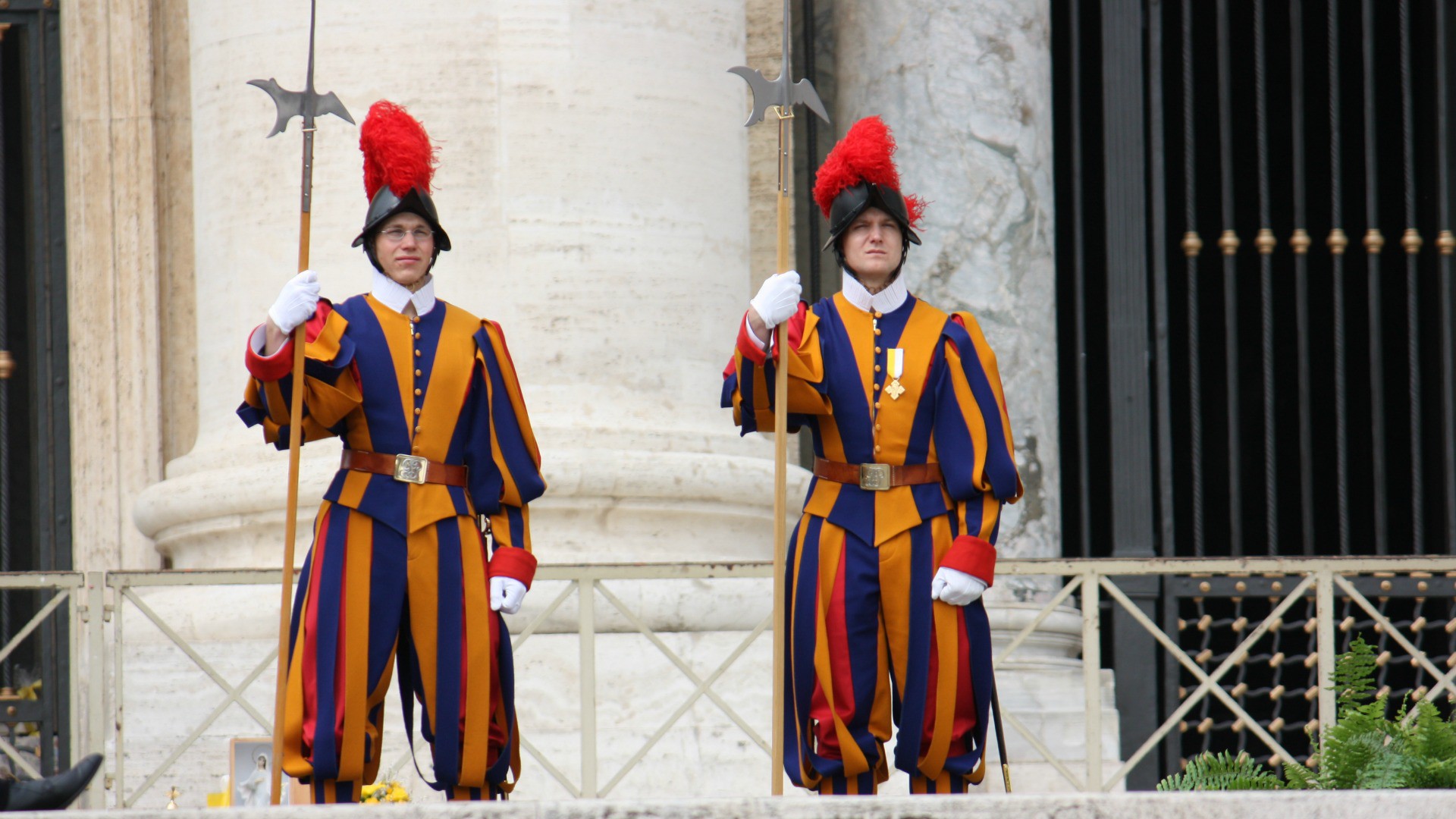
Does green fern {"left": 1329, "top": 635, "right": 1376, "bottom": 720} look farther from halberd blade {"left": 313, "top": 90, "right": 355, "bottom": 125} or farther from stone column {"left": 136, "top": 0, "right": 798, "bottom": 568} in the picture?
halberd blade {"left": 313, "top": 90, "right": 355, "bottom": 125}

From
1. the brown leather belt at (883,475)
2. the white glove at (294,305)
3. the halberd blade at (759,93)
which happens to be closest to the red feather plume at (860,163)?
the halberd blade at (759,93)

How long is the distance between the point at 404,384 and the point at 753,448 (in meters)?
2.34

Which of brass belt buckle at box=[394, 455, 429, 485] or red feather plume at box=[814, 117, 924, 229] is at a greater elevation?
red feather plume at box=[814, 117, 924, 229]

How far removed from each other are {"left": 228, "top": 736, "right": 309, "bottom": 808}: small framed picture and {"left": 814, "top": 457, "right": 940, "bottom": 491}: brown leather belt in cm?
200

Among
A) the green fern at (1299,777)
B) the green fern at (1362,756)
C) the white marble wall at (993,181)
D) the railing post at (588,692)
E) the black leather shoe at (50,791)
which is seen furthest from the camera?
the white marble wall at (993,181)

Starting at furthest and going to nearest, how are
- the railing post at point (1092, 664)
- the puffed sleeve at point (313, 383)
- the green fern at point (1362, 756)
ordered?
the railing post at point (1092, 664) < the puffed sleeve at point (313, 383) < the green fern at point (1362, 756)

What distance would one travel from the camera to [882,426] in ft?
17.1

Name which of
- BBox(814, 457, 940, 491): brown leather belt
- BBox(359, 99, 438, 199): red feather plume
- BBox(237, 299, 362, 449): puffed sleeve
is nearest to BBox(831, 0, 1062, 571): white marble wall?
BBox(814, 457, 940, 491): brown leather belt

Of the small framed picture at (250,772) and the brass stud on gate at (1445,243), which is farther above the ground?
the brass stud on gate at (1445,243)

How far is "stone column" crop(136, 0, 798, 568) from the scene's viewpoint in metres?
6.91

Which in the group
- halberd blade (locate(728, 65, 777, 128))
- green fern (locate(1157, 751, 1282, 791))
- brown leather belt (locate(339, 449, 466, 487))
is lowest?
green fern (locate(1157, 751, 1282, 791))

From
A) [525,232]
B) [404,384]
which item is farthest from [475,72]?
[404,384]

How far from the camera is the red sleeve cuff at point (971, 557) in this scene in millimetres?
5051

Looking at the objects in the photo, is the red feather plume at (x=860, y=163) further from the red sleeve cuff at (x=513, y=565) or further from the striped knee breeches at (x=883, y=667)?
the red sleeve cuff at (x=513, y=565)
